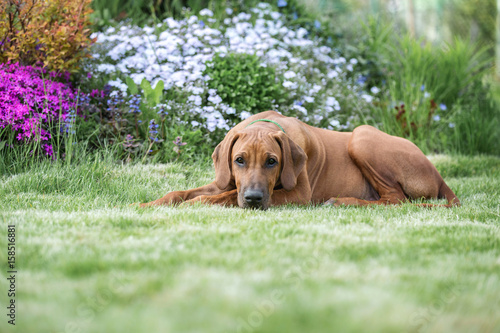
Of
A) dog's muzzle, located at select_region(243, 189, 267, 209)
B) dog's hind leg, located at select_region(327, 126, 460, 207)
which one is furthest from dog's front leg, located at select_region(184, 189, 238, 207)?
dog's hind leg, located at select_region(327, 126, 460, 207)

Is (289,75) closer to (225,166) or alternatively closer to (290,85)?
(290,85)

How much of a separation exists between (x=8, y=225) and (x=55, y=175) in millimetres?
1684

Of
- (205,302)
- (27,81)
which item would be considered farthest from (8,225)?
(27,81)

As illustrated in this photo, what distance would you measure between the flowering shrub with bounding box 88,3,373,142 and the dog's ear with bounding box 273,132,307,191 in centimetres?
214

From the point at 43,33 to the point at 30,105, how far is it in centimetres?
89

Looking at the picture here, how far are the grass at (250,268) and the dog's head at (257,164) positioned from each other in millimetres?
200

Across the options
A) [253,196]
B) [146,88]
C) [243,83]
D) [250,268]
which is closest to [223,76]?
[243,83]

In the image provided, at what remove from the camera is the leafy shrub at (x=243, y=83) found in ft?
21.9

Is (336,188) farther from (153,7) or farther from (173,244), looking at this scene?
(153,7)

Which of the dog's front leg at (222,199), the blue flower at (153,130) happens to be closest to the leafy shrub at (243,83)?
the blue flower at (153,130)

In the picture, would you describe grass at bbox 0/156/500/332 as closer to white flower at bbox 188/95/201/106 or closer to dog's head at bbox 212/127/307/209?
dog's head at bbox 212/127/307/209

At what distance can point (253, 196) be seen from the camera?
396 centimetres

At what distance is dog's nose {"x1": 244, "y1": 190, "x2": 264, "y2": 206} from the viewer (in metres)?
3.96

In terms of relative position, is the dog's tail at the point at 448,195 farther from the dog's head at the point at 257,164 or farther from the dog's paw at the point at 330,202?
the dog's head at the point at 257,164
